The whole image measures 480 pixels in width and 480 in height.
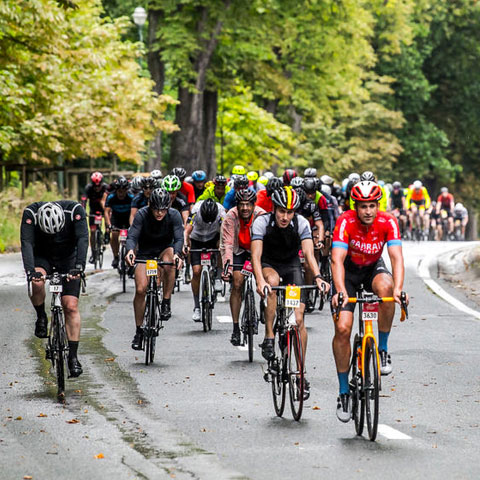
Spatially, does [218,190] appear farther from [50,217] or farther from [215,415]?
[215,415]

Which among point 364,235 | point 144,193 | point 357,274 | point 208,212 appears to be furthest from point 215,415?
point 144,193

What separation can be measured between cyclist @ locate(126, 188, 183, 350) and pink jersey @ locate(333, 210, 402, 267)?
3.93 meters

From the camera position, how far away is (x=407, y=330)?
1588 cm

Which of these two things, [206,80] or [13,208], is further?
[206,80]

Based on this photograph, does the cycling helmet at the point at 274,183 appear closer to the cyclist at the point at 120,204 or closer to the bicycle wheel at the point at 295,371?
A: the bicycle wheel at the point at 295,371

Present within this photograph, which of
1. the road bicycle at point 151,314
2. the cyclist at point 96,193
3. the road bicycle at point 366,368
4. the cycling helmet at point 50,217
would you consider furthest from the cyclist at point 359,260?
the cyclist at point 96,193

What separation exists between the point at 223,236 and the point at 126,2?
29019mm

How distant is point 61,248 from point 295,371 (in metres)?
2.76

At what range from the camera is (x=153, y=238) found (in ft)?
44.4

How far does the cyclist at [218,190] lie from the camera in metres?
17.0

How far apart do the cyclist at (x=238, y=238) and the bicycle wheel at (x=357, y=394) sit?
4.61m

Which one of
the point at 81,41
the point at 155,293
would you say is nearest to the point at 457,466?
the point at 155,293

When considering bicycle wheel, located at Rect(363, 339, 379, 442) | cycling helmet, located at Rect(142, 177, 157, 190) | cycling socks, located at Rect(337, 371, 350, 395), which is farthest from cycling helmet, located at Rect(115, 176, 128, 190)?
bicycle wheel, located at Rect(363, 339, 379, 442)

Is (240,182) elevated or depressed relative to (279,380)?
elevated
